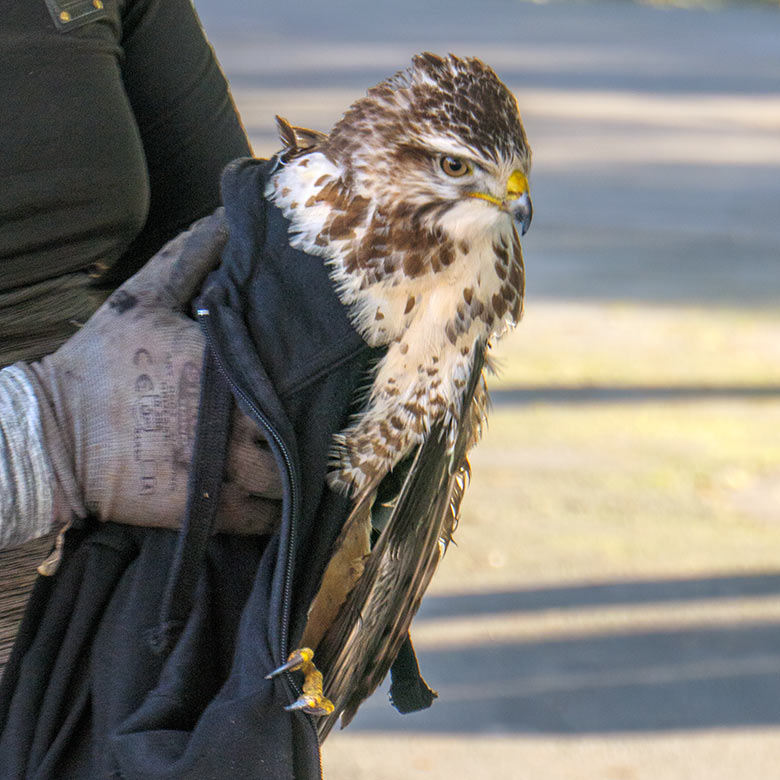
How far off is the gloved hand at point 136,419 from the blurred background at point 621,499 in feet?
3.23

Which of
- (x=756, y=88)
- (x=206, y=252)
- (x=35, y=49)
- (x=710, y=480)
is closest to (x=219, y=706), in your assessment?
(x=206, y=252)

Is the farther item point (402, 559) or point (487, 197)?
point (402, 559)

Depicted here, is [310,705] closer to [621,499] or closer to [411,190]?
[411,190]

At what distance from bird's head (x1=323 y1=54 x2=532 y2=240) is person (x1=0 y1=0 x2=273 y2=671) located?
0.23m

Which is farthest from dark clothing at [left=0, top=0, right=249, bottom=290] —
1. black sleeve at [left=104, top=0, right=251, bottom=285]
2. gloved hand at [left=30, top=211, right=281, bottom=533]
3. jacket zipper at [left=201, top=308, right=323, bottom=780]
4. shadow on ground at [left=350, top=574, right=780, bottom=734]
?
shadow on ground at [left=350, top=574, right=780, bottom=734]

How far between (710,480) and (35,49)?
3.57 metres

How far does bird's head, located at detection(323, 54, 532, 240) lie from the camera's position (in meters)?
1.22

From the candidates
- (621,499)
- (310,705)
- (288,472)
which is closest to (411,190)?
(288,472)

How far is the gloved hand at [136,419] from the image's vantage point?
47.8 inches

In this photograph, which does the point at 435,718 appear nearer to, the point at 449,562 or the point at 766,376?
the point at 449,562

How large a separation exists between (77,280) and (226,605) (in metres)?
0.42

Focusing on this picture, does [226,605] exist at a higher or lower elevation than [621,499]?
higher

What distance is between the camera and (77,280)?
4.53 ft

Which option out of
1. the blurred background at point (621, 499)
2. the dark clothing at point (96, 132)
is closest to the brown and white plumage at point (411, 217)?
the dark clothing at point (96, 132)
